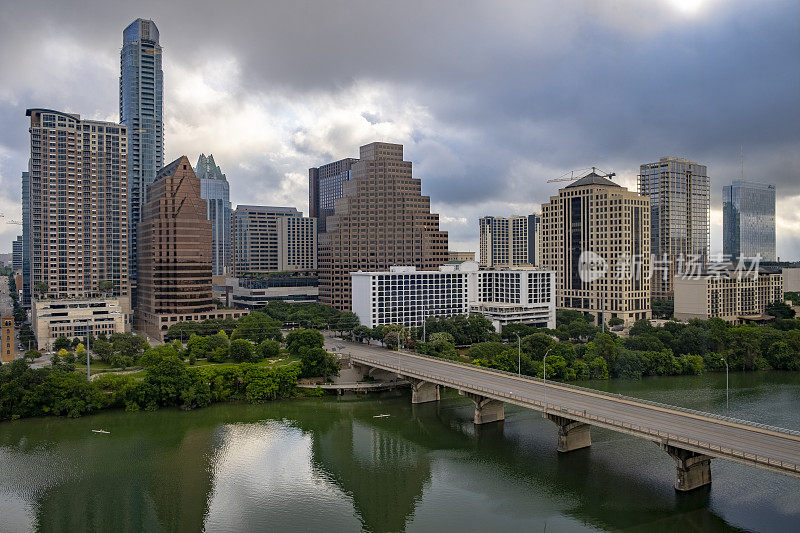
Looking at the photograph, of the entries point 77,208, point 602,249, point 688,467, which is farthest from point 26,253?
point 688,467

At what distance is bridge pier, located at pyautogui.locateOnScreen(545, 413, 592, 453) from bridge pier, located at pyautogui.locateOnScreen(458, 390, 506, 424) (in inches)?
291

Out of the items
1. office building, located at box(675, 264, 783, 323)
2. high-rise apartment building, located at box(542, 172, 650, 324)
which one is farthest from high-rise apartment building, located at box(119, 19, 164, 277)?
office building, located at box(675, 264, 783, 323)

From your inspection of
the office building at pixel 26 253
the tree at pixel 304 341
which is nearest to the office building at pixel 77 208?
the office building at pixel 26 253

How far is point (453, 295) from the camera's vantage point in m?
94.8

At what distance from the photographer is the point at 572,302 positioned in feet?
370

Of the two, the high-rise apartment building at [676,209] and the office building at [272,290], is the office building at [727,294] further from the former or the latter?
the office building at [272,290]

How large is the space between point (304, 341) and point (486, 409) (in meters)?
24.2

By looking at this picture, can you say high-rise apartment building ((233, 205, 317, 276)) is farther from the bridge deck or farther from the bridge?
the bridge deck

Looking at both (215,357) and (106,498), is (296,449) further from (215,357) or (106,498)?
(215,357)

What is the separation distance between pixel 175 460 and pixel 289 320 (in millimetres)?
52834

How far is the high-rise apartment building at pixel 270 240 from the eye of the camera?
578ft

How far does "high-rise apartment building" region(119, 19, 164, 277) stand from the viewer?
122 meters

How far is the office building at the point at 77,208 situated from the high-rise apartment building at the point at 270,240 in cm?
7099

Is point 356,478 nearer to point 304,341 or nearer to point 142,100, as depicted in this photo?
point 304,341
